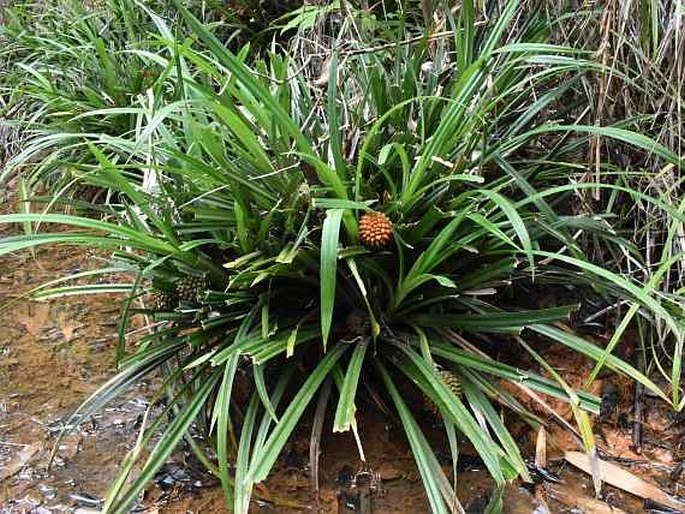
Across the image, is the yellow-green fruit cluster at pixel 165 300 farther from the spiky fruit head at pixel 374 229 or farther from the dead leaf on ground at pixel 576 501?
the dead leaf on ground at pixel 576 501

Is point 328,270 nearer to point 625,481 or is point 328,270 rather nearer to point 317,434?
point 317,434

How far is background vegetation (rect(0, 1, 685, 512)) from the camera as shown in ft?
4.10

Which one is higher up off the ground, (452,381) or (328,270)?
(328,270)

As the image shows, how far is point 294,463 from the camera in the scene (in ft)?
4.40

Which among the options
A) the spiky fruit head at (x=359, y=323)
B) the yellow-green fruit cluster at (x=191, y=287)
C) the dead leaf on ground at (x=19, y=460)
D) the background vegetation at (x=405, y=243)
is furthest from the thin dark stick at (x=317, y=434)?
the dead leaf on ground at (x=19, y=460)

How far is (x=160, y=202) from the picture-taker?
56.4 inches

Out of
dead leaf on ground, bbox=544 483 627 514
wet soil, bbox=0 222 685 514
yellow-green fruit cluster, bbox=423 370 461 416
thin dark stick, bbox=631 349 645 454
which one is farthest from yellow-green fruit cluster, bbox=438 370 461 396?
thin dark stick, bbox=631 349 645 454

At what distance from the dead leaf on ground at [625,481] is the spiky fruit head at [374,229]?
569 millimetres

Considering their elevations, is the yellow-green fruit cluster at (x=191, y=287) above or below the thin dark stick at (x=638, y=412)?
above

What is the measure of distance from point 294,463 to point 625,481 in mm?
653

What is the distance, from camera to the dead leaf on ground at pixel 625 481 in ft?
4.07

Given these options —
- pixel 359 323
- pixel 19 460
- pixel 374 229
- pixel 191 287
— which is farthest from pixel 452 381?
pixel 19 460

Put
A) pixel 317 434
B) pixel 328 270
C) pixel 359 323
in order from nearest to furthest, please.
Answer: pixel 328 270
pixel 317 434
pixel 359 323

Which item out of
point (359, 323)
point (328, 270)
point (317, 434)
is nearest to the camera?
point (328, 270)
